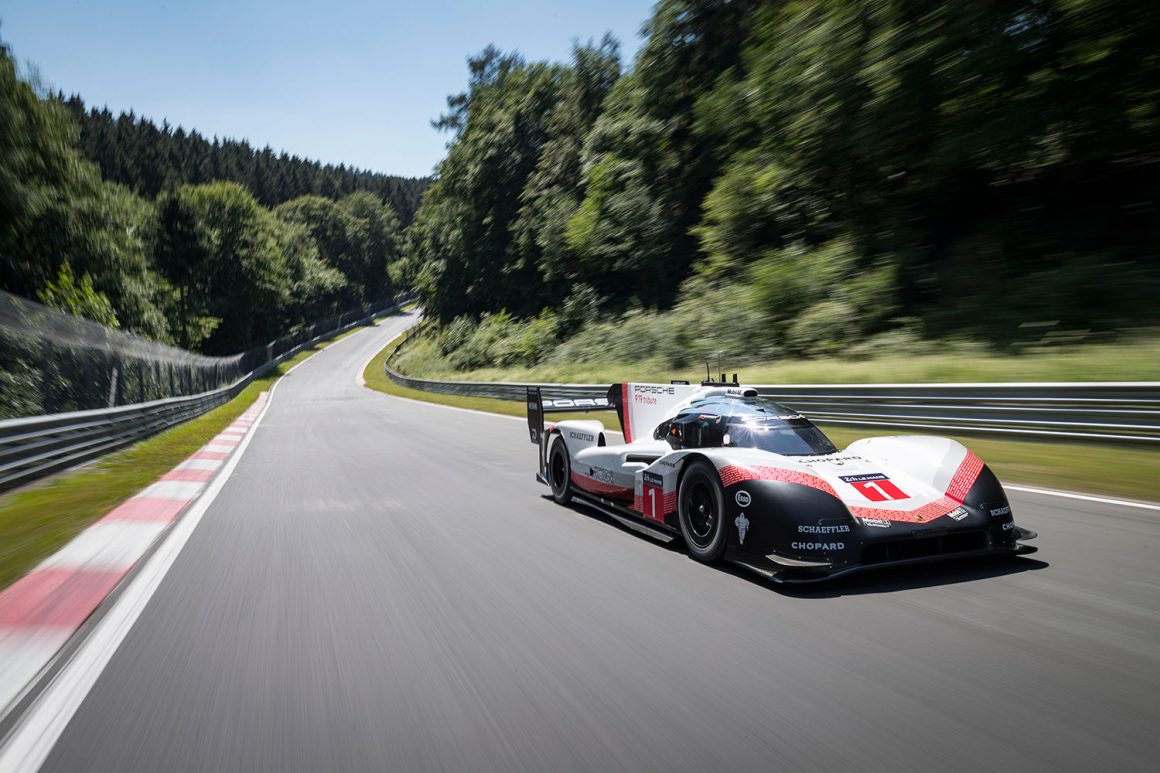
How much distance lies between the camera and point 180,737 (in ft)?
9.14

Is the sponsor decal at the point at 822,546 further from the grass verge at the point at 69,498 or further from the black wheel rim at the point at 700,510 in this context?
the grass verge at the point at 69,498

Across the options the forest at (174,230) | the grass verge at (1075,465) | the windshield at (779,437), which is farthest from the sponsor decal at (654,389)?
the forest at (174,230)

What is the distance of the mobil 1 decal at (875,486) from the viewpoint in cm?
444

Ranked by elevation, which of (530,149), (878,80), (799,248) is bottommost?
(799,248)

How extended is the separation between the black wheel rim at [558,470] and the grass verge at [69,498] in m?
4.24

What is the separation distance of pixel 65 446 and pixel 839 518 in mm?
11726

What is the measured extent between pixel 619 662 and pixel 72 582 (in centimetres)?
394

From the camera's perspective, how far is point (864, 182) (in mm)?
21000

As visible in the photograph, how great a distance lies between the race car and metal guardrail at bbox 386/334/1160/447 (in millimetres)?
3085

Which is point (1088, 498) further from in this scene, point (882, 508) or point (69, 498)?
point (69, 498)

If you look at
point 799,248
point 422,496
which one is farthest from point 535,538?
point 799,248

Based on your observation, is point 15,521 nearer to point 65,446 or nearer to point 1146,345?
point 65,446

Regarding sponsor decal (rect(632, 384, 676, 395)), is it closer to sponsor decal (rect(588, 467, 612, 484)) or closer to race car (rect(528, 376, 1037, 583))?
race car (rect(528, 376, 1037, 583))

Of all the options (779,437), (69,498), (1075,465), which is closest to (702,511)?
(779,437)
